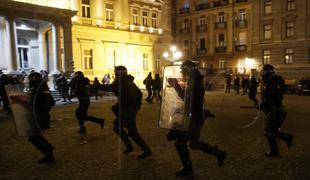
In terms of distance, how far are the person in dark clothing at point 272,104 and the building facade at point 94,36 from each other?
2368cm

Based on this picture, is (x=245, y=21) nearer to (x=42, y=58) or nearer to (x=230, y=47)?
(x=230, y=47)

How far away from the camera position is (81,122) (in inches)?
387

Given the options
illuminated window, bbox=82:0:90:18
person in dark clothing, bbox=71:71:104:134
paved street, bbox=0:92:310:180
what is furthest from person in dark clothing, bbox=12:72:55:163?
illuminated window, bbox=82:0:90:18

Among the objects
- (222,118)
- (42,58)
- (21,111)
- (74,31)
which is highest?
(74,31)

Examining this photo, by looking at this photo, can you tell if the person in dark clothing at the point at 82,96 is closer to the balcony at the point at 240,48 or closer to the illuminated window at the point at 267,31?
the illuminated window at the point at 267,31

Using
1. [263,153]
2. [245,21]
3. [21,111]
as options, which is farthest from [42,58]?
[245,21]

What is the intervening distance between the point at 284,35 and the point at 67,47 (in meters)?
25.9

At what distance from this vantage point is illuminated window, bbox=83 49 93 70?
33.8 m

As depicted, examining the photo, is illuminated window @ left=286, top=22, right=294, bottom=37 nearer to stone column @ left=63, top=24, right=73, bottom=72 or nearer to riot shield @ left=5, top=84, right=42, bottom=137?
stone column @ left=63, top=24, right=73, bottom=72

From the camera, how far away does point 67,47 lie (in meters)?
29.4

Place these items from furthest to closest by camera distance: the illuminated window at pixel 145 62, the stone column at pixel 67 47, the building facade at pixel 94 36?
the illuminated window at pixel 145 62
the stone column at pixel 67 47
the building facade at pixel 94 36

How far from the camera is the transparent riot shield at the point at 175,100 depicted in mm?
5824

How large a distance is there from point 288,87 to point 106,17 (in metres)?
20.6

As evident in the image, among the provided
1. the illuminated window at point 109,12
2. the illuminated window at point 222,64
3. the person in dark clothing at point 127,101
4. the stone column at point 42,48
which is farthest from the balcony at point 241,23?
the person in dark clothing at point 127,101
